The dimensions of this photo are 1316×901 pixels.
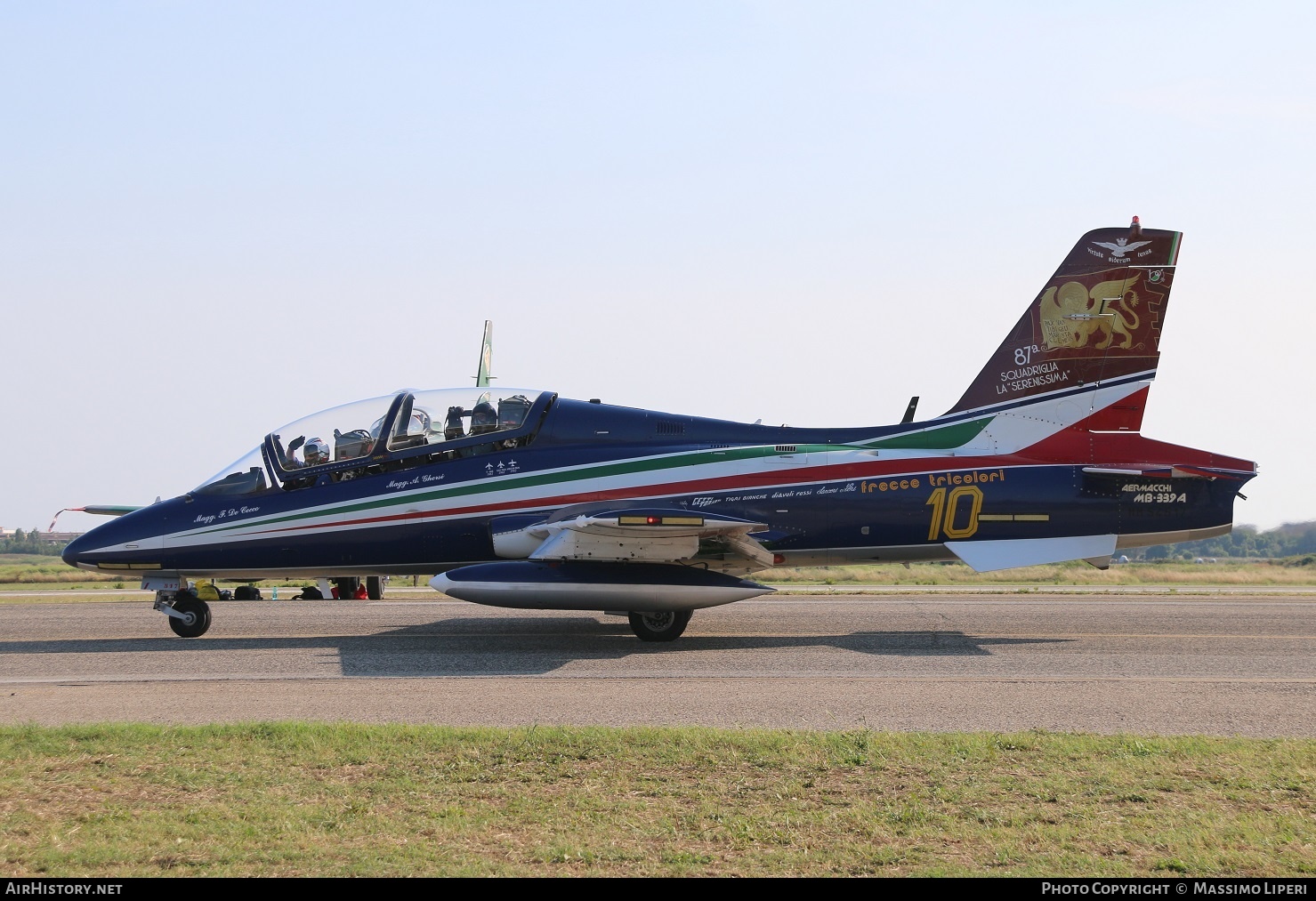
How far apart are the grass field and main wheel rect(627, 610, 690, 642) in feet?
19.3

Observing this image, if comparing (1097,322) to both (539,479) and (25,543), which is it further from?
(25,543)

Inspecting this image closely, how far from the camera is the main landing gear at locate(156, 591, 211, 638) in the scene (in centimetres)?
1551

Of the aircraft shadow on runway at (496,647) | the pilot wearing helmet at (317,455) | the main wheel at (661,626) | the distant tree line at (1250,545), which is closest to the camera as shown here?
the aircraft shadow on runway at (496,647)

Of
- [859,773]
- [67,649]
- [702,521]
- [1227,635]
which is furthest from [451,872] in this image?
[1227,635]

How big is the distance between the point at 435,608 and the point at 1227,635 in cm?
1217

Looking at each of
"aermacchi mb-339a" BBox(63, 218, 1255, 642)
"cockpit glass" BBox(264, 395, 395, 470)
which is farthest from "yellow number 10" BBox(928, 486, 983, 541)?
"cockpit glass" BBox(264, 395, 395, 470)

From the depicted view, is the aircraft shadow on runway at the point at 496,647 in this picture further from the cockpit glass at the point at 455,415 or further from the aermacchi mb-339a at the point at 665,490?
the cockpit glass at the point at 455,415

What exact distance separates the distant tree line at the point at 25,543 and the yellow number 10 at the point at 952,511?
364 feet

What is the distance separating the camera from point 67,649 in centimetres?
1435

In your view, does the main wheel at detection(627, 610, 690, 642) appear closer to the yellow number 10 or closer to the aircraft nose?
the yellow number 10

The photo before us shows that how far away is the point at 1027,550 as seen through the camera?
1521 centimetres


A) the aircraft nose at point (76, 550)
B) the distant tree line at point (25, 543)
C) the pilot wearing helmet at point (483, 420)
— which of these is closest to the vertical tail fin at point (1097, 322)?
the pilot wearing helmet at point (483, 420)

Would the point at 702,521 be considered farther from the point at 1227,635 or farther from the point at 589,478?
the point at 1227,635

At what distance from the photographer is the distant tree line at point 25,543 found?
365 ft
